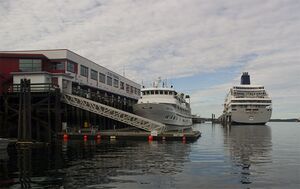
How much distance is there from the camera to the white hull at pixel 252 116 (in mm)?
148250

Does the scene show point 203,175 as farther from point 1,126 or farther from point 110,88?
point 110,88

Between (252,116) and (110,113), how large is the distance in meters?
95.5

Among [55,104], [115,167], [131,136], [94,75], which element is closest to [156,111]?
[94,75]

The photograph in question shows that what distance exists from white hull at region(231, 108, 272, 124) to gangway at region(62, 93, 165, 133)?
93394 mm

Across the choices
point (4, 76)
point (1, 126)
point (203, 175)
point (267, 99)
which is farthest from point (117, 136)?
point (267, 99)

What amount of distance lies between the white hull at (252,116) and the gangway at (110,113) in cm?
9339

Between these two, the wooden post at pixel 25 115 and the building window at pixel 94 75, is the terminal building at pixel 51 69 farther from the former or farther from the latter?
the wooden post at pixel 25 115

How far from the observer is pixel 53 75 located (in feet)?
214

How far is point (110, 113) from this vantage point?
204ft

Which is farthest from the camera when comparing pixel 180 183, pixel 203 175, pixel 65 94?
pixel 65 94

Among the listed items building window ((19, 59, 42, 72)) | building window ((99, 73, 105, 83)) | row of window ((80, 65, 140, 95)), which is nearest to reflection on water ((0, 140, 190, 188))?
building window ((19, 59, 42, 72))

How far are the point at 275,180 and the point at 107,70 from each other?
74.0 metres

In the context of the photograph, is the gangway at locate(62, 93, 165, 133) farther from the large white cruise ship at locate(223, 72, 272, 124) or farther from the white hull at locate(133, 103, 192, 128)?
the large white cruise ship at locate(223, 72, 272, 124)

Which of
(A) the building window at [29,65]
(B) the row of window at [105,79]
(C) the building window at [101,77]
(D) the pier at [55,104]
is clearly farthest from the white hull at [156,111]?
(A) the building window at [29,65]
